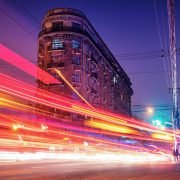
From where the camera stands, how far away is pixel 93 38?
69.9 meters

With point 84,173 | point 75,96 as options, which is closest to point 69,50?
point 75,96

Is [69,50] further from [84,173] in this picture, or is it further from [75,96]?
[84,173]

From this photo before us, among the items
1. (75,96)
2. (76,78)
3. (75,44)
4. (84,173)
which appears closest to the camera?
(84,173)

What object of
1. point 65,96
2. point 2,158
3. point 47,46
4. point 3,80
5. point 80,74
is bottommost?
point 2,158

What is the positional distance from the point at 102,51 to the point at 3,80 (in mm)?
49617

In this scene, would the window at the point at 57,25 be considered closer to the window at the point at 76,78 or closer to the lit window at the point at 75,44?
the lit window at the point at 75,44

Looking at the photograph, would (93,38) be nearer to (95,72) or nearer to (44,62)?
(95,72)

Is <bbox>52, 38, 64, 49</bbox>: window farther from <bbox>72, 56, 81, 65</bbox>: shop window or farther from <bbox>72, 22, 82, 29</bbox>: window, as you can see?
<bbox>72, 22, 82, 29</bbox>: window

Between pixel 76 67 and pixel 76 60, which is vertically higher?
pixel 76 60

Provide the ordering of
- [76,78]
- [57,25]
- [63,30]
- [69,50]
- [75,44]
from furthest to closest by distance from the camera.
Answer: [75,44] → [69,50] → [57,25] → [76,78] → [63,30]

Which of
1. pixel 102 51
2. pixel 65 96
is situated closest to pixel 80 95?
pixel 65 96

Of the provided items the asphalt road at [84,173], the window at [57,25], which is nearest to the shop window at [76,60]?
the window at [57,25]

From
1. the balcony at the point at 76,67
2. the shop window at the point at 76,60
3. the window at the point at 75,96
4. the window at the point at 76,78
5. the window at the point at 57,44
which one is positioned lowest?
the window at the point at 75,96

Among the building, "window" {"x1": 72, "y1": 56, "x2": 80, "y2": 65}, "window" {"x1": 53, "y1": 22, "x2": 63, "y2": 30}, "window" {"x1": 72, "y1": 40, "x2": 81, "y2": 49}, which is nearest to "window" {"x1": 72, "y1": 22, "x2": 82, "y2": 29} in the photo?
the building
